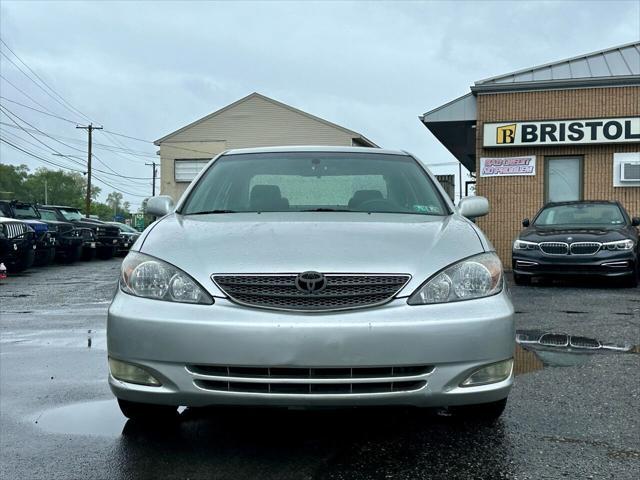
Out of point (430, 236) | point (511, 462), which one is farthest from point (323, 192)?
point (511, 462)

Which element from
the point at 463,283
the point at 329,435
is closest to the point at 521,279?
the point at 329,435

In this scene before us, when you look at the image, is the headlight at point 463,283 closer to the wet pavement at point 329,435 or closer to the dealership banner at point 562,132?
the wet pavement at point 329,435

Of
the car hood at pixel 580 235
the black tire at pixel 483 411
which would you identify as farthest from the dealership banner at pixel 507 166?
the black tire at pixel 483 411

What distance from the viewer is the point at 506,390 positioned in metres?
2.95

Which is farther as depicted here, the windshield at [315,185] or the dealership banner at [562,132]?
the dealership banner at [562,132]

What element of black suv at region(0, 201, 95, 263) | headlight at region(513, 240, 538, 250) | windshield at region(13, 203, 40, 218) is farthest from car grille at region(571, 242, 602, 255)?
windshield at region(13, 203, 40, 218)

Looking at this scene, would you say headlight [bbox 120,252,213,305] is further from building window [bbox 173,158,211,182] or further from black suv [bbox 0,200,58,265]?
building window [bbox 173,158,211,182]

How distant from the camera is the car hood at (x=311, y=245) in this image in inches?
113

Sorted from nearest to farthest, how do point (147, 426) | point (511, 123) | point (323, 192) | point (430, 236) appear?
point (430, 236), point (147, 426), point (323, 192), point (511, 123)

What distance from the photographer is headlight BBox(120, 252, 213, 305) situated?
2854 millimetres

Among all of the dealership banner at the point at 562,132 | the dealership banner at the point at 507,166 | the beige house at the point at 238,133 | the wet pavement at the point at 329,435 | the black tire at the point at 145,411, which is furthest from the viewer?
the beige house at the point at 238,133

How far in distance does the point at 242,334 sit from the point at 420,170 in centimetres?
210

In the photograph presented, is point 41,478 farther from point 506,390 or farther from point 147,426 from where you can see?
point 506,390

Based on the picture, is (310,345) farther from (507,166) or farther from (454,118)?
(454,118)
